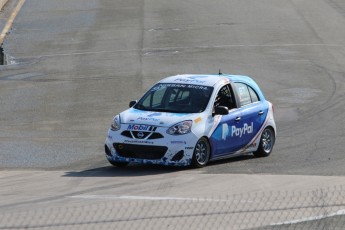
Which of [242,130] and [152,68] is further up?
[242,130]

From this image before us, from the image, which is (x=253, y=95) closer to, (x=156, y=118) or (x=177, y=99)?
(x=177, y=99)

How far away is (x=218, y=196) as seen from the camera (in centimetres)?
1259

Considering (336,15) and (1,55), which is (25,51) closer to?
(1,55)

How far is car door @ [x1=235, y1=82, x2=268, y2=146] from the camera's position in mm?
16750

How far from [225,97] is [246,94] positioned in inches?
25.1

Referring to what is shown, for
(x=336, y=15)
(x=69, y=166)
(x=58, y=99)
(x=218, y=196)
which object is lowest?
(x=336, y=15)

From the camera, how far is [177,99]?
16.3 meters

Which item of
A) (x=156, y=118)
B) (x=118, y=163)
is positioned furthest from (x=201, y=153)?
(x=118, y=163)

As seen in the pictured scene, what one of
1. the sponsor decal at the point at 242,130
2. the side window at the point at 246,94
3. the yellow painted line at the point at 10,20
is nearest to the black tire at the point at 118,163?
the sponsor decal at the point at 242,130

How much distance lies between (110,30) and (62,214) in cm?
2512

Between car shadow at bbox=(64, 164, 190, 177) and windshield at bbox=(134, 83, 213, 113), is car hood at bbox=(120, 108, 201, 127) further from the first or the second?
car shadow at bbox=(64, 164, 190, 177)

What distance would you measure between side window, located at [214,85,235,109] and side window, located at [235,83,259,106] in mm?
239

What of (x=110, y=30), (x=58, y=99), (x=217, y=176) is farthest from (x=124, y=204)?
(x=110, y=30)

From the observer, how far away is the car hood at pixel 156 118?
1548 centimetres
